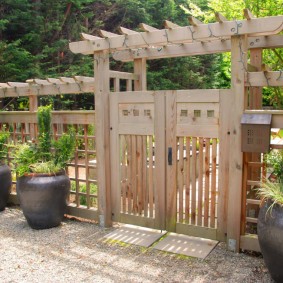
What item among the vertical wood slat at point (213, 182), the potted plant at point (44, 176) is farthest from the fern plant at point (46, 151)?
the vertical wood slat at point (213, 182)

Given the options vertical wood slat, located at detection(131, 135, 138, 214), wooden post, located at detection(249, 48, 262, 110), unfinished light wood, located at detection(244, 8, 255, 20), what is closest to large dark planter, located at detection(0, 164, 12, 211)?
vertical wood slat, located at detection(131, 135, 138, 214)

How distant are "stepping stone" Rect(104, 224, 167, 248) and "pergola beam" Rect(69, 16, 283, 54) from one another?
2.20 m

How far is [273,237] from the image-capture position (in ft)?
9.24

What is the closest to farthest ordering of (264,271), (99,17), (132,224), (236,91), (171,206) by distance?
(264,271) → (236,91) → (171,206) → (132,224) → (99,17)

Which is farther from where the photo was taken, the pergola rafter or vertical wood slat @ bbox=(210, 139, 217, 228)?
the pergola rafter

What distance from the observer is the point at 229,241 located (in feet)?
12.0

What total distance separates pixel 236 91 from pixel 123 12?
1234 cm

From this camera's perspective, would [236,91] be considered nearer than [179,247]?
Yes

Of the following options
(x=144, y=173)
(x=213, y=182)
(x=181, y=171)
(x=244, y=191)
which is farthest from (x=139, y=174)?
(x=244, y=191)

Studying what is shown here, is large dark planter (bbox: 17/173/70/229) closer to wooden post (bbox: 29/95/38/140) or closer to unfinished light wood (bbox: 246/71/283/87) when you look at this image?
wooden post (bbox: 29/95/38/140)

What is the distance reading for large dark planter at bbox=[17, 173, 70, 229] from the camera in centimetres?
431

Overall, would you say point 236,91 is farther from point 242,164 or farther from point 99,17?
point 99,17

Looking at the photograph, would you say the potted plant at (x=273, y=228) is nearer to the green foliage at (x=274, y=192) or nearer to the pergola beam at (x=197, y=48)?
the green foliage at (x=274, y=192)

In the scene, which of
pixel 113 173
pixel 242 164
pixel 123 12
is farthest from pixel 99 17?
pixel 242 164
